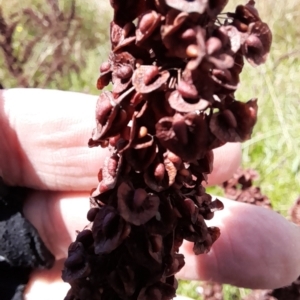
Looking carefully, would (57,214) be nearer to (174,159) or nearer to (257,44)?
(174,159)

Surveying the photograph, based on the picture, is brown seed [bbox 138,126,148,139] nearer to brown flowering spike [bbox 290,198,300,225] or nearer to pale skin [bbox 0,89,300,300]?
pale skin [bbox 0,89,300,300]

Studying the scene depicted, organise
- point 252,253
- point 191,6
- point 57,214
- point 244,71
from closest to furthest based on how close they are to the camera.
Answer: point 191,6 → point 252,253 → point 57,214 → point 244,71

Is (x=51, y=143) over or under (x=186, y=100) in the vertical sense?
under

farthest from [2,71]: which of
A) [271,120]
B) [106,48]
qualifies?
[271,120]

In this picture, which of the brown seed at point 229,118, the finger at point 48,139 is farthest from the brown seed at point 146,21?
the finger at point 48,139

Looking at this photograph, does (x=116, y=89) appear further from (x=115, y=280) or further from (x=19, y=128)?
(x=19, y=128)

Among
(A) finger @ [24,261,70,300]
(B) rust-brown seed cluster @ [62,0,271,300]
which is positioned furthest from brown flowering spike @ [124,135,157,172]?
(A) finger @ [24,261,70,300]

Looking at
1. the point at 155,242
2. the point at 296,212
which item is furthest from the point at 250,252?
the point at 155,242

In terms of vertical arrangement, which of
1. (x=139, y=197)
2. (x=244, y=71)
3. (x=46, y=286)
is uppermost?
(x=139, y=197)
